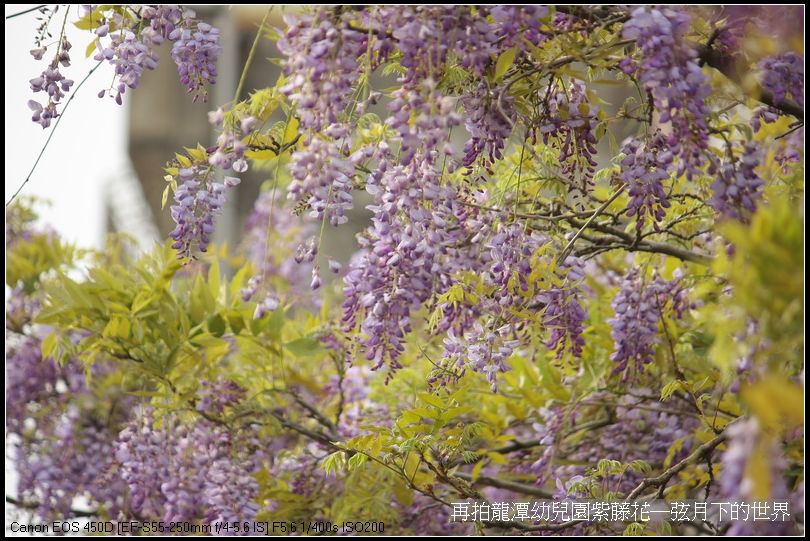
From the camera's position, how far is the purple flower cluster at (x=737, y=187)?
1.94 m

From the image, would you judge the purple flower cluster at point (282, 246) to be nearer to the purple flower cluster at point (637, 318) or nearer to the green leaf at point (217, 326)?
the green leaf at point (217, 326)

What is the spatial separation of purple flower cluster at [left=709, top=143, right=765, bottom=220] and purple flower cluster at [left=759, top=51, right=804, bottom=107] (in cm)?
12

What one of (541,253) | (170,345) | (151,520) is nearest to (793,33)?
(541,253)

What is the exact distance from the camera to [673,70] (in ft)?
6.03

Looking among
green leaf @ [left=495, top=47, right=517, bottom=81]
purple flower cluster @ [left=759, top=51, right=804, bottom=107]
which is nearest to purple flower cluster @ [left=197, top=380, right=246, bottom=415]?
green leaf @ [left=495, top=47, right=517, bottom=81]

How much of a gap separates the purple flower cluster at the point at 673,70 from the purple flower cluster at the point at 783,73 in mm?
152

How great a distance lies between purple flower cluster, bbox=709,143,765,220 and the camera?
1.94 m

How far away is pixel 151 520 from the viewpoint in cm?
372

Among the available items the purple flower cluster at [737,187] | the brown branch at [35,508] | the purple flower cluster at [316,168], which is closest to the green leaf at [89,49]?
the purple flower cluster at [316,168]

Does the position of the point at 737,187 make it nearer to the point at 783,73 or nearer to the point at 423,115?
the point at 783,73

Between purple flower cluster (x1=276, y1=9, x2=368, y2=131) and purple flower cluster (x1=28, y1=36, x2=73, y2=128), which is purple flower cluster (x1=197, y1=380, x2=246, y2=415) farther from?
purple flower cluster (x1=276, y1=9, x2=368, y2=131)

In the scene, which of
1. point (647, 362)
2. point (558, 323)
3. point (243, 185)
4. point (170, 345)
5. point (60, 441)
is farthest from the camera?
point (243, 185)

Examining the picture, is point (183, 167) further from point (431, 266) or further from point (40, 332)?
point (40, 332)

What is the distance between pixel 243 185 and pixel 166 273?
6855 mm
